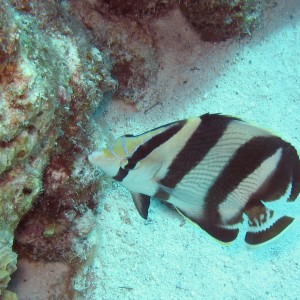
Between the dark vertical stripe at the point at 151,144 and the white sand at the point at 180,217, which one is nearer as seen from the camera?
the dark vertical stripe at the point at 151,144

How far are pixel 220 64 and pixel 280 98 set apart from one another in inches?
28.1

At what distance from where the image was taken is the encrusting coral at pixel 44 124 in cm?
198

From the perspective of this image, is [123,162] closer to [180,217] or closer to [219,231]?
[219,231]

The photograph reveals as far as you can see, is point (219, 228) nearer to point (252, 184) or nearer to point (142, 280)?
point (252, 184)

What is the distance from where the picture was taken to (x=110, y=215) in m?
3.29

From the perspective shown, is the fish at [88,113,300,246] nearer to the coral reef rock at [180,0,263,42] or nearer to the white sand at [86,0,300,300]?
the white sand at [86,0,300,300]

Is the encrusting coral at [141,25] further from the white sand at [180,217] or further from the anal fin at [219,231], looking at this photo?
the anal fin at [219,231]

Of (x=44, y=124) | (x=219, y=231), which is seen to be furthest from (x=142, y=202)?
(x=44, y=124)

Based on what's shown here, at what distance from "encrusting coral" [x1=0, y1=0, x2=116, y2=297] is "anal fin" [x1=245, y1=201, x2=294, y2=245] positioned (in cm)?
132

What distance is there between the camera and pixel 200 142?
181 centimetres

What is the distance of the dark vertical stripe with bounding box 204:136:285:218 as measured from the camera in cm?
180

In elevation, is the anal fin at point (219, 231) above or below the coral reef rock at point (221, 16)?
below

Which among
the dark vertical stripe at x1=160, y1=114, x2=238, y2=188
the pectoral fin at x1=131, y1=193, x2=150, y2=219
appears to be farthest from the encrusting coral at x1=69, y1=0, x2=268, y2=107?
the dark vertical stripe at x1=160, y1=114, x2=238, y2=188

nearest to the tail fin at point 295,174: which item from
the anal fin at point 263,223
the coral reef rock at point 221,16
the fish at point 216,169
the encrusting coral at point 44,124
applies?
the fish at point 216,169
